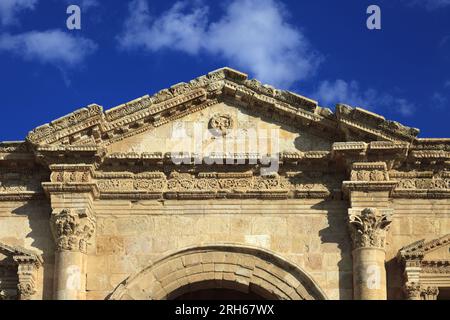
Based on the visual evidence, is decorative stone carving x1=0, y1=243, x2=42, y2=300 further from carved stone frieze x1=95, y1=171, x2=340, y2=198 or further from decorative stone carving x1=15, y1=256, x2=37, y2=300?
carved stone frieze x1=95, y1=171, x2=340, y2=198

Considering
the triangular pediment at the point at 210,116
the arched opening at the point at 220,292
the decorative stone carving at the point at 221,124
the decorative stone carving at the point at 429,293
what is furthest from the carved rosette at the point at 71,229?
the decorative stone carving at the point at 429,293

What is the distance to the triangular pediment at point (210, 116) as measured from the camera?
973 inches

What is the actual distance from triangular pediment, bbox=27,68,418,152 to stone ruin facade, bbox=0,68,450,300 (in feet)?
0.08

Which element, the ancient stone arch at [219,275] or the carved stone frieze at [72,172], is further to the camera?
the carved stone frieze at [72,172]

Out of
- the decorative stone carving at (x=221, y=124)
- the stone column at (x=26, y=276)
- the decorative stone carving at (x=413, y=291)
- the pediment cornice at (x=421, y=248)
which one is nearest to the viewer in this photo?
the decorative stone carving at (x=413, y=291)

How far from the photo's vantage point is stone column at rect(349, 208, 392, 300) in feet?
77.7

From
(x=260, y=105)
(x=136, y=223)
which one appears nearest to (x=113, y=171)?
(x=136, y=223)

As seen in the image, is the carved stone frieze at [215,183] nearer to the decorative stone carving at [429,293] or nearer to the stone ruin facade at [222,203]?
the stone ruin facade at [222,203]

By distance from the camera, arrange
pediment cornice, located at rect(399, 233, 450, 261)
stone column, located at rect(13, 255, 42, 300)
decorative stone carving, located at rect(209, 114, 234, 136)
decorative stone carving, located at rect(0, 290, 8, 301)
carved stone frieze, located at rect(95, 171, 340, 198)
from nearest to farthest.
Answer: pediment cornice, located at rect(399, 233, 450, 261), stone column, located at rect(13, 255, 42, 300), decorative stone carving, located at rect(0, 290, 8, 301), carved stone frieze, located at rect(95, 171, 340, 198), decorative stone carving, located at rect(209, 114, 234, 136)

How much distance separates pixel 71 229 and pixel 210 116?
335 centimetres

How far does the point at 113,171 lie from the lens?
2508cm

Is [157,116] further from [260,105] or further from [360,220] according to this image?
[360,220]

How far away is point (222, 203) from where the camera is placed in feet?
81.5

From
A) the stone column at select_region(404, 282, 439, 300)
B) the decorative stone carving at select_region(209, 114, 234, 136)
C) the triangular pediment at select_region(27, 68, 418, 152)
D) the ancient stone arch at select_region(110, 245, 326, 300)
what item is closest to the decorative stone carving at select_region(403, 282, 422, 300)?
the stone column at select_region(404, 282, 439, 300)
